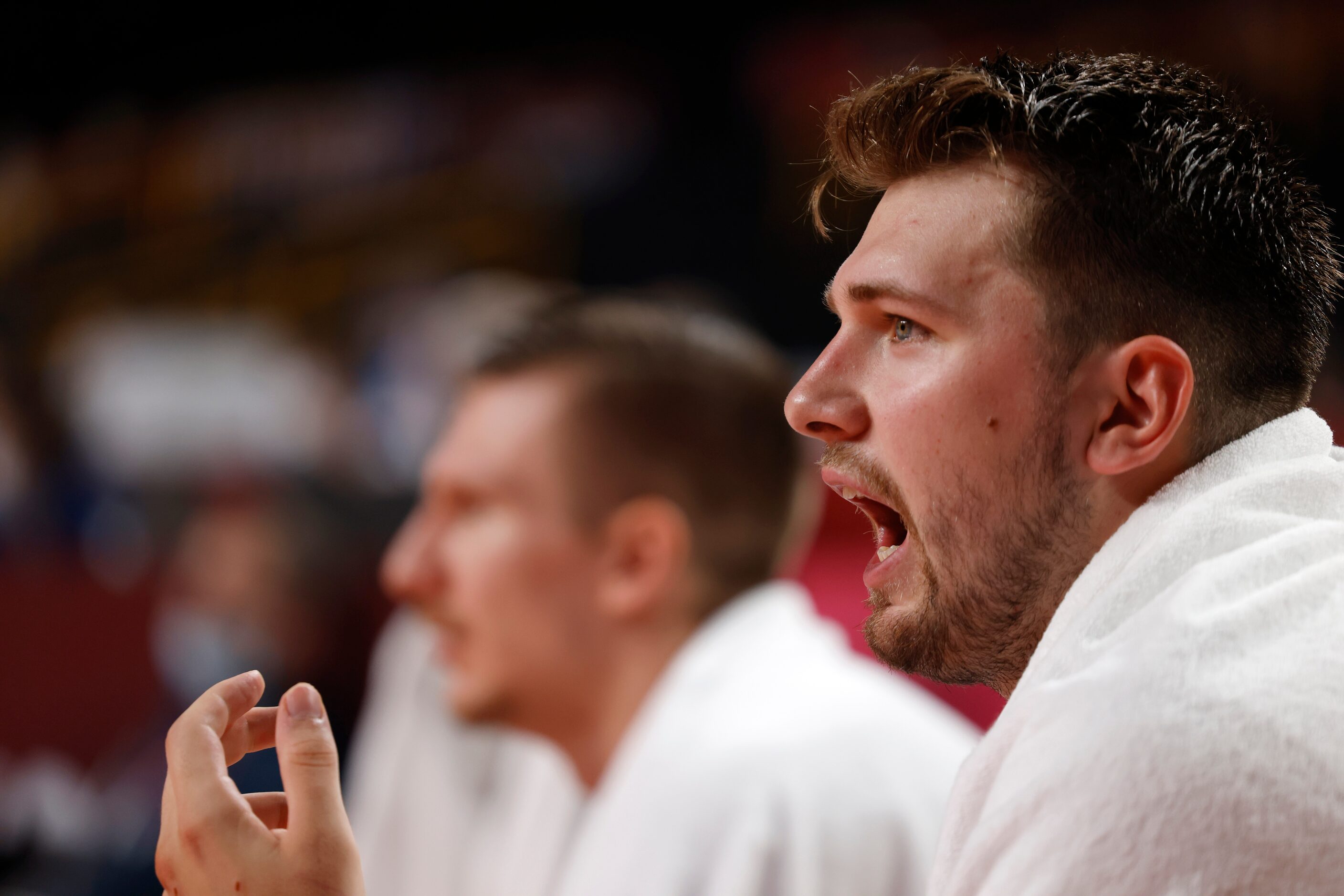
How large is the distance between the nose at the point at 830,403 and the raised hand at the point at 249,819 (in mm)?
373

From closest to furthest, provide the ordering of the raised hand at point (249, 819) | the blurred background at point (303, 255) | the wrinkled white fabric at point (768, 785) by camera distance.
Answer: the raised hand at point (249, 819), the wrinkled white fabric at point (768, 785), the blurred background at point (303, 255)

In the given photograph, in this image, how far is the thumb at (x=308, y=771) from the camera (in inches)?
28.6

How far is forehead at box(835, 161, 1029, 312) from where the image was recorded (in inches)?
31.6

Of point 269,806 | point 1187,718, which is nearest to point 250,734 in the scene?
point 269,806

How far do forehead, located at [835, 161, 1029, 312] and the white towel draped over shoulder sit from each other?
7.4 inches

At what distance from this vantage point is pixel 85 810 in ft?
9.87

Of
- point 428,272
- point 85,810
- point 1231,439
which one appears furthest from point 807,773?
point 428,272

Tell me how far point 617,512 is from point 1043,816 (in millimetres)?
993

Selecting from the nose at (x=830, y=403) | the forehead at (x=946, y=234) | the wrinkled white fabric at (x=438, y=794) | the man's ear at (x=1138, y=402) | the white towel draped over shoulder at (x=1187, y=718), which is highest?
the forehead at (x=946, y=234)

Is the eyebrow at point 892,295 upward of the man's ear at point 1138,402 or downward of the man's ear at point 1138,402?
upward

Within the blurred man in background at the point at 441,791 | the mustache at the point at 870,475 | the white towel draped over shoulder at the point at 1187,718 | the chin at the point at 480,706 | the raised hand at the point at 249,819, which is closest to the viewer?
the white towel draped over shoulder at the point at 1187,718

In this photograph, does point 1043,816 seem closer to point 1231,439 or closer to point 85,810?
point 1231,439

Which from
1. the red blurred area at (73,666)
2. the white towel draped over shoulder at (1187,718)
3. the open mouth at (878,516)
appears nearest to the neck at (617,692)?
the open mouth at (878,516)

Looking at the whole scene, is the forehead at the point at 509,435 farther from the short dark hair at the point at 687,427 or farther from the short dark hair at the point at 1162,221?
the short dark hair at the point at 1162,221
